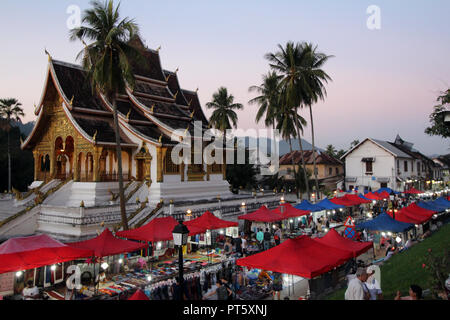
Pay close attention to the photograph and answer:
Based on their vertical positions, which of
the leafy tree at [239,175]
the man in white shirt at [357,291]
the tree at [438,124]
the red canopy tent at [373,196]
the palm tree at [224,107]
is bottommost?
the red canopy tent at [373,196]

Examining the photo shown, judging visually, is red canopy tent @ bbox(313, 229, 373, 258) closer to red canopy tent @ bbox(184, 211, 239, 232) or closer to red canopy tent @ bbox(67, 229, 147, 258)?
red canopy tent @ bbox(184, 211, 239, 232)

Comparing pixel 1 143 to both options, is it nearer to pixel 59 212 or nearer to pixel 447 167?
pixel 59 212

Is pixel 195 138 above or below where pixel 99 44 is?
below

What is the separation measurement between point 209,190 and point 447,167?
66.9 meters

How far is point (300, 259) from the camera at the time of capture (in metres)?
8.81

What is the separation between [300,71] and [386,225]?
19.8 meters

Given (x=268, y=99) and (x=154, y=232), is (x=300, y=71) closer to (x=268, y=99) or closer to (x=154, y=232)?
(x=268, y=99)

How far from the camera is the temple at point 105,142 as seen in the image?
2280cm

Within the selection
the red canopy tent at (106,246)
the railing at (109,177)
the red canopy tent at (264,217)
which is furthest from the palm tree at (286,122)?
the red canopy tent at (106,246)

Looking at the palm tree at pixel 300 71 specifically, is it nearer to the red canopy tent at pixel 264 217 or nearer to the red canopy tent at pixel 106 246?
the red canopy tent at pixel 264 217

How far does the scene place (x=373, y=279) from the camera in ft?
27.6

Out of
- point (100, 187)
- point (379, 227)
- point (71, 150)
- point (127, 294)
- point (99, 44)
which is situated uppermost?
point (99, 44)

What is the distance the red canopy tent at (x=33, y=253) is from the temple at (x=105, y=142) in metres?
11.3
